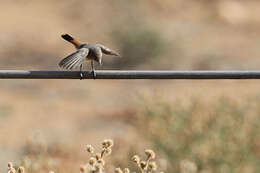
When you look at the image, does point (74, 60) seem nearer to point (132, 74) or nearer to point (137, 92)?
point (132, 74)

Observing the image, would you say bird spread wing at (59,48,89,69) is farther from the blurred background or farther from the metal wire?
the blurred background

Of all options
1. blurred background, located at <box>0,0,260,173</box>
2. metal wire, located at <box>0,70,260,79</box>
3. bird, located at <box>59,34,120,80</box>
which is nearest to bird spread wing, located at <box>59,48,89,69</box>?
bird, located at <box>59,34,120,80</box>

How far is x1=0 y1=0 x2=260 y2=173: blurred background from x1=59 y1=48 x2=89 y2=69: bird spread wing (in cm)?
53

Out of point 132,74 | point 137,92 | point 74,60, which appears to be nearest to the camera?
point 132,74

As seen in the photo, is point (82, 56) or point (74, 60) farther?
point (82, 56)

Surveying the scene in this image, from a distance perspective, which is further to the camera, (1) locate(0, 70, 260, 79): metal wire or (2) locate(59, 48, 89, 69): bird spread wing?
(2) locate(59, 48, 89, 69): bird spread wing

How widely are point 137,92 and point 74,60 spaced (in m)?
2.89

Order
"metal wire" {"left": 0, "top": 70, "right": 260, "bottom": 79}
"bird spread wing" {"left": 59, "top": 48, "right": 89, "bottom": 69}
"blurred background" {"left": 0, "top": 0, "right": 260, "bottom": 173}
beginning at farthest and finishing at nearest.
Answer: "blurred background" {"left": 0, "top": 0, "right": 260, "bottom": 173} → "bird spread wing" {"left": 59, "top": 48, "right": 89, "bottom": 69} → "metal wire" {"left": 0, "top": 70, "right": 260, "bottom": 79}

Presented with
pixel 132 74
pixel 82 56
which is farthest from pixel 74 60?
pixel 132 74

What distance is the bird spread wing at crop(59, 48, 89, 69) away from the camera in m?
2.17

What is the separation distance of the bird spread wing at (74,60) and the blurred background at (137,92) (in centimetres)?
53

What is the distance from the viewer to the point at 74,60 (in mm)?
2246

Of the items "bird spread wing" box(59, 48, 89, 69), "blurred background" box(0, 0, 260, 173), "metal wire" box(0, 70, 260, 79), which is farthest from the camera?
"blurred background" box(0, 0, 260, 173)

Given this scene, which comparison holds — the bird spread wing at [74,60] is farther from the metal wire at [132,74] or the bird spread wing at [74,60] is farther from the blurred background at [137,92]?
the blurred background at [137,92]
